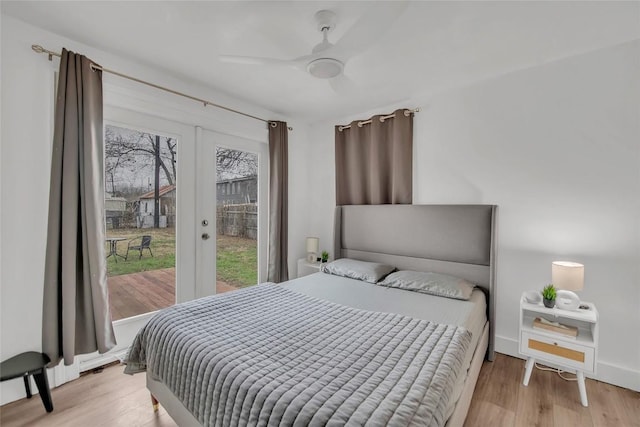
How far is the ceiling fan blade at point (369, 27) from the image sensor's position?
1.47 metres

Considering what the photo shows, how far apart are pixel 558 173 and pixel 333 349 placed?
7.75 feet

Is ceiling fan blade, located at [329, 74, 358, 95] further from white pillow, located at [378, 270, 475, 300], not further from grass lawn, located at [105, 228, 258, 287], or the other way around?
grass lawn, located at [105, 228, 258, 287]

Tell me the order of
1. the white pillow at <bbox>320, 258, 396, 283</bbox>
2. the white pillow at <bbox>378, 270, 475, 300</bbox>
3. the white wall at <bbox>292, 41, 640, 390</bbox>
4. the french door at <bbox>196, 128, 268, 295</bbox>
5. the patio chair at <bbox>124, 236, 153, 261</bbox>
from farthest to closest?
1. the french door at <bbox>196, 128, 268, 295</bbox>
2. the white pillow at <bbox>320, 258, 396, 283</bbox>
3. the patio chair at <bbox>124, 236, 153, 261</bbox>
4. the white pillow at <bbox>378, 270, 475, 300</bbox>
5. the white wall at <bbox>292, 41, 640, 390</bbox>

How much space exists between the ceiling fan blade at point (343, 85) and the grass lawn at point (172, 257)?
2009 millimetres

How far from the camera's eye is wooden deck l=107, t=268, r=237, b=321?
2381 millimetres

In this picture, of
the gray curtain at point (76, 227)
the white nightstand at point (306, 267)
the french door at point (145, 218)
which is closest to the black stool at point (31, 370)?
the gray curtain at point (76, 227)

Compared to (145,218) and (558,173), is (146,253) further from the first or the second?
(558,173)

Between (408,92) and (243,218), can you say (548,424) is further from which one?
(243,218)

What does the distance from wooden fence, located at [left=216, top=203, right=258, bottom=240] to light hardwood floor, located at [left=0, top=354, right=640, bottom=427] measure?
1.53 metres

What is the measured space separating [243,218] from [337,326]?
206cm

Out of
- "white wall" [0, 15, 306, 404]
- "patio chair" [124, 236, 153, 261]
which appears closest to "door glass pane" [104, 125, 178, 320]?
"patio chair" [124, 236, 153, 261]

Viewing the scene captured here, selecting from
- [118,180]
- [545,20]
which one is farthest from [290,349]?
[545,20]

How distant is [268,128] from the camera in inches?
137

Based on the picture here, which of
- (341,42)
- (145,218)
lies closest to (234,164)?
(145,218)
